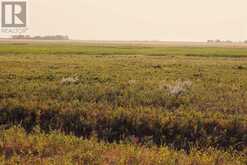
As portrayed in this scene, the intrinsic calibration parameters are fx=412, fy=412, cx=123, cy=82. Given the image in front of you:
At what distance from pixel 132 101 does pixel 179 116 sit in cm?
215

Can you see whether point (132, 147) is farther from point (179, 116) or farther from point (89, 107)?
point (89, 107)

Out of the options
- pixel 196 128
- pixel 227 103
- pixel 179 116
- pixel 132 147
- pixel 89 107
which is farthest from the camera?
pixel 227 103

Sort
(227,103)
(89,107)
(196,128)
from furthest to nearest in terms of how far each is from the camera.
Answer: (227,103), (89,107), (196,128)

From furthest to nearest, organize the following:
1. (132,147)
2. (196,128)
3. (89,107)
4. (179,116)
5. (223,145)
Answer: (89,107)
(179,116)
(196,128)
(223,145)
(132,147)

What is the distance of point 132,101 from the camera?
470 inches

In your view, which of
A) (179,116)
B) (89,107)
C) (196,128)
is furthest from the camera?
(89,107)

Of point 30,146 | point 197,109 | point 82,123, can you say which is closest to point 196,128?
point 197,109

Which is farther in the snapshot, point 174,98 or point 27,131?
point 174,98

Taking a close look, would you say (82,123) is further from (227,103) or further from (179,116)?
(227,103)

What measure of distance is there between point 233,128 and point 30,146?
4582mm

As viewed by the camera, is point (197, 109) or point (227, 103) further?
point (227, 103)

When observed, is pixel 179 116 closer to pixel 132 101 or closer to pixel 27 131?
pixel 132 101

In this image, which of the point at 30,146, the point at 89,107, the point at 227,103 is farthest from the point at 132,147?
the point at 227,103

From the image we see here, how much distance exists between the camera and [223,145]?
873 centimetres
